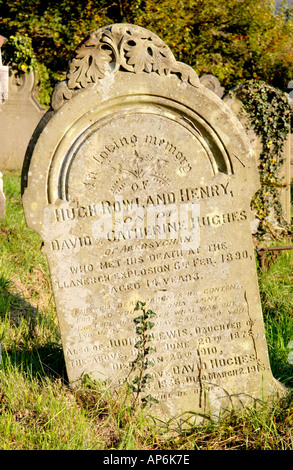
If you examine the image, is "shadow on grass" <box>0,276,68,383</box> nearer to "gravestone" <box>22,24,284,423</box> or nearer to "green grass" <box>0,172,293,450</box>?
"green grass" <box>0,172,293,450</box>

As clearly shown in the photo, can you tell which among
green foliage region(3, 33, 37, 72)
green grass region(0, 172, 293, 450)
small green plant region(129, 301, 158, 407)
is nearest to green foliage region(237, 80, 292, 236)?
green grass region(0, 172, 293, 450)

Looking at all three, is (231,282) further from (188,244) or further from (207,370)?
(207,370)

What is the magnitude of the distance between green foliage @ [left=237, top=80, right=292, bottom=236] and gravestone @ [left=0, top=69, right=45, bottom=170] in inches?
182

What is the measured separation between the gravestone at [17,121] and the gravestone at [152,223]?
6710 mm

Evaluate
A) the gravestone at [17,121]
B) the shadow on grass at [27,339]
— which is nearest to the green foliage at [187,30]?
the gravestone at [17,121]

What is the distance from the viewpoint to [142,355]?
9.82ft

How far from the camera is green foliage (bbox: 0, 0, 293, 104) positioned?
11.4m

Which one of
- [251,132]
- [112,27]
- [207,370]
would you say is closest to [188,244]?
[207,370]

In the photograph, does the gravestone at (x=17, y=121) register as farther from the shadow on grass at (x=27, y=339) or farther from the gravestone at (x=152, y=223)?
the gravestone at (x=152, y=223)

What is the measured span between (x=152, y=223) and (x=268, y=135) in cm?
404

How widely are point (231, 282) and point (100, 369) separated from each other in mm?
951

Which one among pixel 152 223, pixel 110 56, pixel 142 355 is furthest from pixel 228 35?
pixel 142 355

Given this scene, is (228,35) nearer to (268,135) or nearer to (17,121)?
(17,121)

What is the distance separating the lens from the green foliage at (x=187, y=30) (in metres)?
11.4
